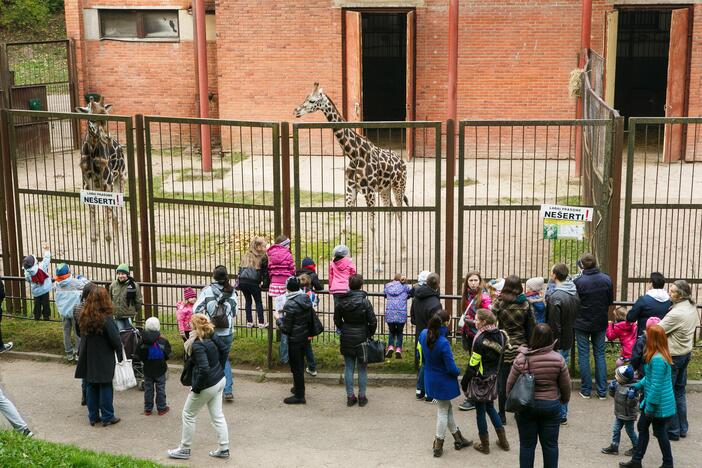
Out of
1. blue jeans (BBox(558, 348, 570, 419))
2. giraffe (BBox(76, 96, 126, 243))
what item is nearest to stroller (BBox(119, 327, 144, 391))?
blue jeans (BBox(558, 348, 570, 419))

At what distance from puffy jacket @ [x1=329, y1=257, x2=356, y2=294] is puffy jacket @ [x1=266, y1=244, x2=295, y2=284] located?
19.5 inches

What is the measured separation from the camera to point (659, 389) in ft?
29.3

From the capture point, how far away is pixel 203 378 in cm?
934

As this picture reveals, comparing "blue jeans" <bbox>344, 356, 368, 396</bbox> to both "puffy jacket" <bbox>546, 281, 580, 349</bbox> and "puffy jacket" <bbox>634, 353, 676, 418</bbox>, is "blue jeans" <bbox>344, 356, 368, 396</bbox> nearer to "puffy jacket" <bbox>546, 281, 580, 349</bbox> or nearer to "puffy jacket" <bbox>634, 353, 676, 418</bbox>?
"puffy jacket" <bbox>546, 281, 580, 349</bbox>

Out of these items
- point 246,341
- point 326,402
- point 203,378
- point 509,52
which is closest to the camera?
point 203,378

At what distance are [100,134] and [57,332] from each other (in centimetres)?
476

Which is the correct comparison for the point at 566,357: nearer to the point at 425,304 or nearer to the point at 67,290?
the point at 425,304

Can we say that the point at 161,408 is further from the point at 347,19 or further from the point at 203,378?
the point at 347,19

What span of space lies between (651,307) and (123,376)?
5441mm

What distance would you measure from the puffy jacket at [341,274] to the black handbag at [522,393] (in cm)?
362

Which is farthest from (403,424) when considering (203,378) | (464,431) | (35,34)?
(35,34)

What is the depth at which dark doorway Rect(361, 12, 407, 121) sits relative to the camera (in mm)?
30594

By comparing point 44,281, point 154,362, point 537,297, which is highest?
point 537,297

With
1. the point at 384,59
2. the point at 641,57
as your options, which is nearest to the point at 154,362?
the point at 384,59
